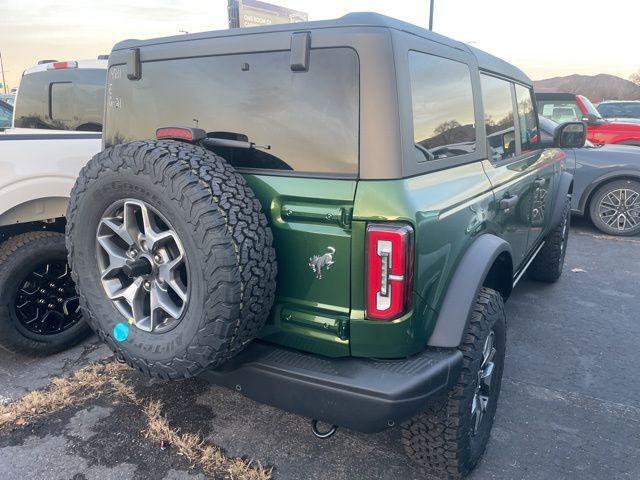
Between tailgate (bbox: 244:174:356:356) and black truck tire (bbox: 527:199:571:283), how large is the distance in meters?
3.41

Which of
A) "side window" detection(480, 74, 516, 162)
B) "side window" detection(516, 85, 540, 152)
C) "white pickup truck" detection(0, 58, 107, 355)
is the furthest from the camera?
"side window" detection(516, 85, 540, 152)

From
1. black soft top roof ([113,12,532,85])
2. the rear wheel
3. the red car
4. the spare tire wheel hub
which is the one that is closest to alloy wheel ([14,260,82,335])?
the spare tire wheel hub

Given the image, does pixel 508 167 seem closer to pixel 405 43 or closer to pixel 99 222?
pixel 405 43

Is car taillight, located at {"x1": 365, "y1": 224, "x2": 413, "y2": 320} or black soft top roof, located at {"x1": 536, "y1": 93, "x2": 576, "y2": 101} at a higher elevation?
black soft top roof, located at {"x1": 536, "y1": 93, "x2": 576, "y2": 101}

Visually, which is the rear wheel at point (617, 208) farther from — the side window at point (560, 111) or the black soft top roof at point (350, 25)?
the black soft top roof at point (350, 25)

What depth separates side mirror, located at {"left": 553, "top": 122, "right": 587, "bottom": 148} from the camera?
402 cm

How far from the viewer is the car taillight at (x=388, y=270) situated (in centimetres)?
179

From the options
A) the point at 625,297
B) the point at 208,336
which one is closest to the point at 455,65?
the point at 208,336

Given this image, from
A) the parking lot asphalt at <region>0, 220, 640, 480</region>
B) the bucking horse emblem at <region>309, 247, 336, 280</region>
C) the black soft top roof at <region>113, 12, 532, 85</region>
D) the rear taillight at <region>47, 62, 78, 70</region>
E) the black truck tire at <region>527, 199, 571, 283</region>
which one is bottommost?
the parking lot asphalt at <region>0, 220, 640, 480</region>

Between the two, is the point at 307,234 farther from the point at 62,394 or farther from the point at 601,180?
the point at 601,180

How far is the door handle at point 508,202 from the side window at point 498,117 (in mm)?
238

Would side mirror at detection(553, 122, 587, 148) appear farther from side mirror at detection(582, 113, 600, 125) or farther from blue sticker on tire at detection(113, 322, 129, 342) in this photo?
side mirror at detection(582, 113, 600, 125)

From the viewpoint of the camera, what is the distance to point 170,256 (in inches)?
80.5

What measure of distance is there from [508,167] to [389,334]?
1.69 metres
